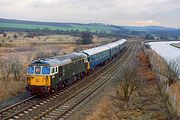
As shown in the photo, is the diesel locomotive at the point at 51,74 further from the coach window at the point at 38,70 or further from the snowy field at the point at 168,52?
the snowy field at the point at 168,52

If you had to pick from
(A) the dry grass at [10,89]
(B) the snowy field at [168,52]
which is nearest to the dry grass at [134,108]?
(A) the dry grass at [10,89]

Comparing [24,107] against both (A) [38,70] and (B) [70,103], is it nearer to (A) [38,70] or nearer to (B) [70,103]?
(B) [70,103]

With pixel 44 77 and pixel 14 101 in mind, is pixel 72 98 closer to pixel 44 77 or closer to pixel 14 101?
pixel 44 77

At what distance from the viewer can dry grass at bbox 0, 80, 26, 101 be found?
2749 cm

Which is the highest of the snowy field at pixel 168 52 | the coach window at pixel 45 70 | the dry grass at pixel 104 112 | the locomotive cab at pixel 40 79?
the coach window at pixel 45 70

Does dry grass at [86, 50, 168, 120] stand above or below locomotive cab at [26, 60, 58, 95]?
below

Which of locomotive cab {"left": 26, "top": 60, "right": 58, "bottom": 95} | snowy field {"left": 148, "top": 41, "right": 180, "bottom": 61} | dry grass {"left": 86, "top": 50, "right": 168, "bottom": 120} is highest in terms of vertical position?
locomotive cab {"left": 26, "top": 60, "right": 58, "bottom": 95}

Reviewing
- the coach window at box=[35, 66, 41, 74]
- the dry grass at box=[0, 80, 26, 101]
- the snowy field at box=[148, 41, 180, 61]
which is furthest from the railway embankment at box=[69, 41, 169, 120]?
the snowy field at box=[148, 41, 180, 61]

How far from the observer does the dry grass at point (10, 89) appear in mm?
27492

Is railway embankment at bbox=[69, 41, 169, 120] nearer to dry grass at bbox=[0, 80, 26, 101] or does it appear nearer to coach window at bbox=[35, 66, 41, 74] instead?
coach window at bbox=[35, 66, 41, 74]

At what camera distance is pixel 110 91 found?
3131cm

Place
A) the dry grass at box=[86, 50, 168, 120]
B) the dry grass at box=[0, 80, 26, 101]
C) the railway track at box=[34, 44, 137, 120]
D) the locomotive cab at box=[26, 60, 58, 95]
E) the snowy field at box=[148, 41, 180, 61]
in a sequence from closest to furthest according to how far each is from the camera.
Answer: the railway track at box=[34, 44, 137, 120] → the dry grass at box=[86, 50, 168, 120] → the locomotive cab at box=[26, 60, 58, 95] → the dry grass at box=[0, 80, 26, 101] → the snowy field at box=[148, 41, 180, 61]

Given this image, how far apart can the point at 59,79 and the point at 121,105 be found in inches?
262

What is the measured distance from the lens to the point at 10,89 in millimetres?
28719
